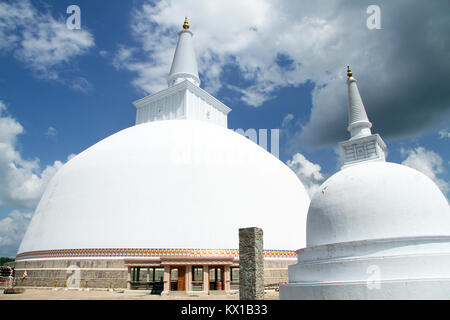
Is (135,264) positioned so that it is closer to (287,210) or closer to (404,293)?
(287,210)

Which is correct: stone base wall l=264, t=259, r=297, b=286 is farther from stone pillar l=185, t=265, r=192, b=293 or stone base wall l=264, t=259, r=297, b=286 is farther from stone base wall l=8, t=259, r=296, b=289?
stone pillar l=185, t=265, r=192, b=293

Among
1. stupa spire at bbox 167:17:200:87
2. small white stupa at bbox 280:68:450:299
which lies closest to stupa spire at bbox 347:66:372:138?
small white stupa at bbox 280:68:450:299

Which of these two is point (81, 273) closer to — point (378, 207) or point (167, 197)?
point (167, 197)

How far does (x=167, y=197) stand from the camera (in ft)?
46.2

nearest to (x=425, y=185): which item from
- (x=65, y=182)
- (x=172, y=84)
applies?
(x=65, y=182)

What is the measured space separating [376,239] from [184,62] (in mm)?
18753

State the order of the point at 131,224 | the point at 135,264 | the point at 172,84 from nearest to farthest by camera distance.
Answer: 1. the point at 135,264
2. the point at 131,224
3. the point at 172,84

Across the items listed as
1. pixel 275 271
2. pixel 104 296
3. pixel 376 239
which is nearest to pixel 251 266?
pixel 376 239

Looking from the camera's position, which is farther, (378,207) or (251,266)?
(378,207)

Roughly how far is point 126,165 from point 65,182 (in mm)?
3536

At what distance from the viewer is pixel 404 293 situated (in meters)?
7.36

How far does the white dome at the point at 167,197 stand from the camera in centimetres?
1354

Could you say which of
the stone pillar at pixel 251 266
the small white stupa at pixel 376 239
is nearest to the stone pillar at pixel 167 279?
the small white stupa at pixel 376 239

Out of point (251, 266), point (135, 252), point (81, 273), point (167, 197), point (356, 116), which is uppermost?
point (356, 116)
